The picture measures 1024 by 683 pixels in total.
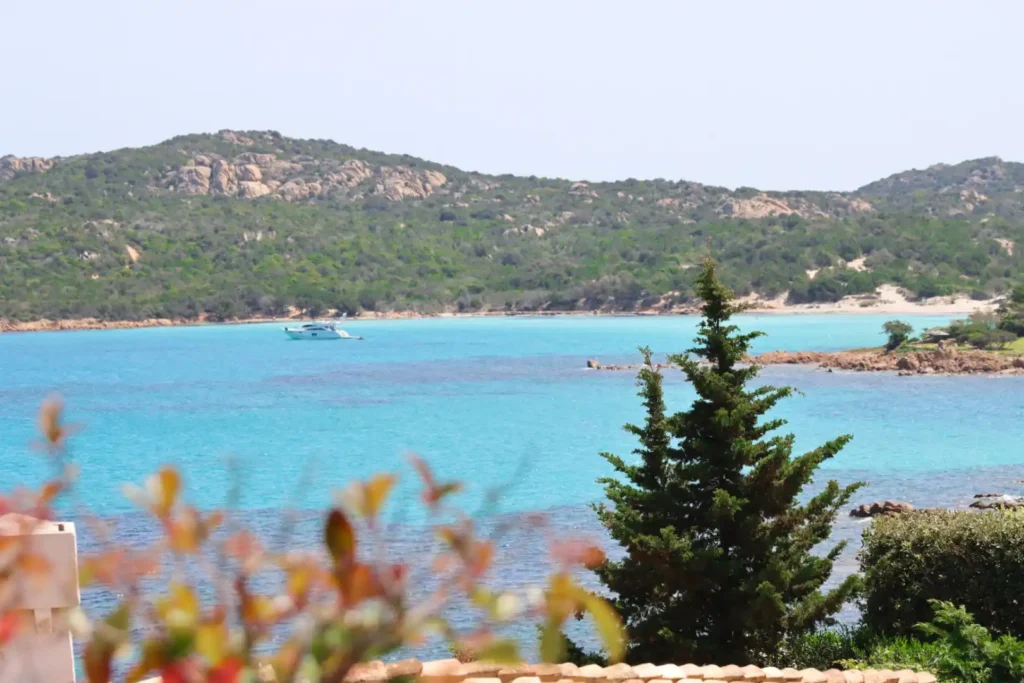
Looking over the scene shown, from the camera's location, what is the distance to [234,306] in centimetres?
10931

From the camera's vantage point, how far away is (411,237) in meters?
129

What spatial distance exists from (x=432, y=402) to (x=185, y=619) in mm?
49540

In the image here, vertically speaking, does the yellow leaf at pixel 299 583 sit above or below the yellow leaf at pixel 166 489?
below

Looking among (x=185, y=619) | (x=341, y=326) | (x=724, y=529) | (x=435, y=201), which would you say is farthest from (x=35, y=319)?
(x=185, y=619)

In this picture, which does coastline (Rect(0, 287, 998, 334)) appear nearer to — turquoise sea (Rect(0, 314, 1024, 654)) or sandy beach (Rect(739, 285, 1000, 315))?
sandy beach (Rect(739, 285, 1000, 315))

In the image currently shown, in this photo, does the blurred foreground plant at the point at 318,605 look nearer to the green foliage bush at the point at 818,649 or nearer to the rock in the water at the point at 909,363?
the green foliage bush at the point at 818,649

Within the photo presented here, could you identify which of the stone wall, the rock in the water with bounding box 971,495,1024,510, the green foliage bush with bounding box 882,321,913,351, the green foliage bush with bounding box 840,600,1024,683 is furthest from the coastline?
the stone wall

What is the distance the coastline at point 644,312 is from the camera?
89125mm

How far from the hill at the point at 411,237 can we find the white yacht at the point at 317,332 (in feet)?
43.0

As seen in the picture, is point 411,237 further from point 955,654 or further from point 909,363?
point 955,654

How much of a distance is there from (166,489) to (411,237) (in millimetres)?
127836

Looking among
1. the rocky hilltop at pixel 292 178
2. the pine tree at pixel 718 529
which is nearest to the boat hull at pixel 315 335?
the rocky hilltop at pixel 292 178

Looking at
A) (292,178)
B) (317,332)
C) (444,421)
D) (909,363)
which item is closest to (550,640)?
(444,421)

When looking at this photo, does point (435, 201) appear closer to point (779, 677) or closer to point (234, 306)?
point (234, 306)
